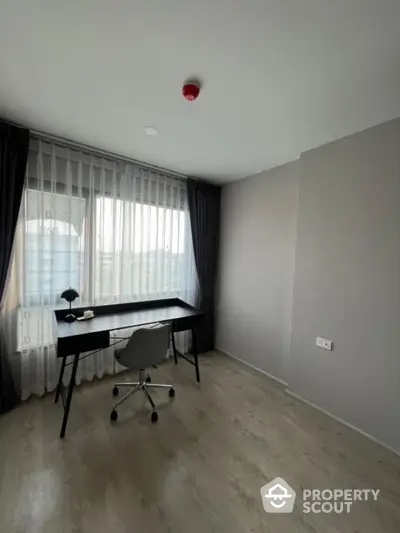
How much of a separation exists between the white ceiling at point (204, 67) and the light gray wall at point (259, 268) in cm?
79

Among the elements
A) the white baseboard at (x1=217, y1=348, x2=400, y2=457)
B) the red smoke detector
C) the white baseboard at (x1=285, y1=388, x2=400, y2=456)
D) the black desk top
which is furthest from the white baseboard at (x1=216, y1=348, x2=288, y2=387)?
the red smoke detector

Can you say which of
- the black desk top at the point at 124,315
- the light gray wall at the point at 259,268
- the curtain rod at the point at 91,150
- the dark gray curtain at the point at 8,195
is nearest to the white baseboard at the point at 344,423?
the light gray wall at the point at 259,268

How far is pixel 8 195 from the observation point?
6.92 feet

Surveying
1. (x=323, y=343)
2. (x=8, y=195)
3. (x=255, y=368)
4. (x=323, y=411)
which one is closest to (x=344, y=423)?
(x=323, y=411)

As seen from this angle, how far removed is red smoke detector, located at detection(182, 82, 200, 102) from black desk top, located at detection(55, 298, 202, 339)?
6.35 ft

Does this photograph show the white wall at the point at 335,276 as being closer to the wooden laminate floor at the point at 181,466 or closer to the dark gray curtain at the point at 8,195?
the wooden laminate floor at the point at 181,466

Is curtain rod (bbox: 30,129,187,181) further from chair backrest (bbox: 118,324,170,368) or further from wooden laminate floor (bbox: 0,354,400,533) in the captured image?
wooden laminate floor (bbox: 0,354,400,533)

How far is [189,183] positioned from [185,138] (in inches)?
41.8

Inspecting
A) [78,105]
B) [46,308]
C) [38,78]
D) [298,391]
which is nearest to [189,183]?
[78,105]

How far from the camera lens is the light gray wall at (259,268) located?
282 centimetres

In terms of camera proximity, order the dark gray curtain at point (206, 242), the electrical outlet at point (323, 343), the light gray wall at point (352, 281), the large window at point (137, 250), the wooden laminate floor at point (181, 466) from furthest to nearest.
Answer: the dark gray curtain at point (206, 242), the large window at point (137, 250), the electrical outlet at point (323, 343), the light gray wall at point (352, 281), the wooden laminate floor at point (181, 466)

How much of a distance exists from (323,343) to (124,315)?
82.9 inches

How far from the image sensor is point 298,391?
257cm

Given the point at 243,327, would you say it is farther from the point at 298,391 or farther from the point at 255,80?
the point at 255,80
